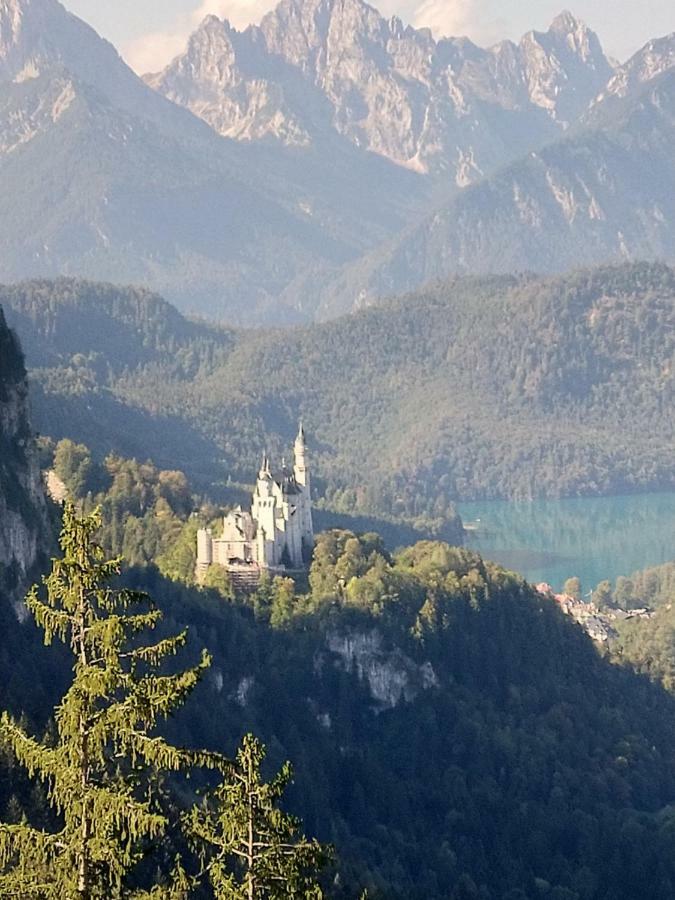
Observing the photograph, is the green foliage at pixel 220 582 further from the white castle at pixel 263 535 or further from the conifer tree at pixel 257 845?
the conifer tree at pixel 257 845

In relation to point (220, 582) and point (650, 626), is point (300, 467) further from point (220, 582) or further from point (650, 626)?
point (650, 626)

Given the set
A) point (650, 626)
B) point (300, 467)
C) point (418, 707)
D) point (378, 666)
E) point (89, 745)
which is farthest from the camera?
point (650, 626)

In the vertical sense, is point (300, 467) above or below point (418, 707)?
above

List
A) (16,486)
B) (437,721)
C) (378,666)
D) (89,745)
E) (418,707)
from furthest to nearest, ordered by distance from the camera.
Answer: (418,707), (378,666), (437,721), (16,486), (89,745)

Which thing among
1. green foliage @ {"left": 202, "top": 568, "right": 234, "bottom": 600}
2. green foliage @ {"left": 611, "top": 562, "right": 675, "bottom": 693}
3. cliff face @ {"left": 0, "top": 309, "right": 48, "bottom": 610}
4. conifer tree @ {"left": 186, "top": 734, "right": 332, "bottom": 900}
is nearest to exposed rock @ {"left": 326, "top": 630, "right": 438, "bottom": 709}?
green foliage @ {"left": 202, "top": 568, "right": 234, "bottom": 600}

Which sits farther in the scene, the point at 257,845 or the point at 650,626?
the point at 650,626

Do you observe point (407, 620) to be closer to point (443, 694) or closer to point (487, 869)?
point (443, 694)

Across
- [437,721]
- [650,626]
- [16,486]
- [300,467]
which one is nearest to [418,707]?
[437,721]

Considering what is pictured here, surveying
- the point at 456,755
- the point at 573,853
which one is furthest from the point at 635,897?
the point at 456,755
